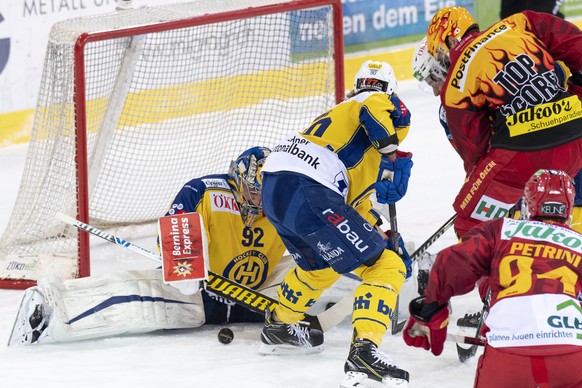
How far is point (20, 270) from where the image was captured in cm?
486

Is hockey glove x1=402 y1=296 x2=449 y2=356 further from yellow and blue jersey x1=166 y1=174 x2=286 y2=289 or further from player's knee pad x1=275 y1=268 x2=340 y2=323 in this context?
yellow and blue jersey x1=166 y1=174 x2=286 y2=289

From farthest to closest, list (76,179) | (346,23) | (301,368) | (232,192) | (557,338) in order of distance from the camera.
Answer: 1. (346,23)
2. (76,179)
3. (232,192)
4. (301,368)
5. (557,338)

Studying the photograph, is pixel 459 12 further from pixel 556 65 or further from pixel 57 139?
pixel 57 139

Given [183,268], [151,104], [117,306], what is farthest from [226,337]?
[151,104]

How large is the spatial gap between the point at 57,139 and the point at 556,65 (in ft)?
6.77

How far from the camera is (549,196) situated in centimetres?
291

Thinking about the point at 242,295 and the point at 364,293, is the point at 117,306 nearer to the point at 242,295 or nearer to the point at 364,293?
the point at 242,295

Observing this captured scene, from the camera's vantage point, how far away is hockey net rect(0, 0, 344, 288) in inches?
189

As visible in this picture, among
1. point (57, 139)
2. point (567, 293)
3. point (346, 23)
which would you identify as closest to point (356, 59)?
point (346, 23)

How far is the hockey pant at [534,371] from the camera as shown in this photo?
2.74 meters

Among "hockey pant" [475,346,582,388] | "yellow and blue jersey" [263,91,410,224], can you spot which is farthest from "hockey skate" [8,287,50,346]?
"hockey pant" [475,346,582,388]

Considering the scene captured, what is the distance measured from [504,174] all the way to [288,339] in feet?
2.98

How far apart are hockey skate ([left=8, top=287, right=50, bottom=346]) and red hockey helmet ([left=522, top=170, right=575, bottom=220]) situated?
1.81 metres

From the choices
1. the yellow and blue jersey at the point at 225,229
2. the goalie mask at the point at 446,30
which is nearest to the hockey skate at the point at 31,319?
the yellow and blue jersey at the point at 225,229
